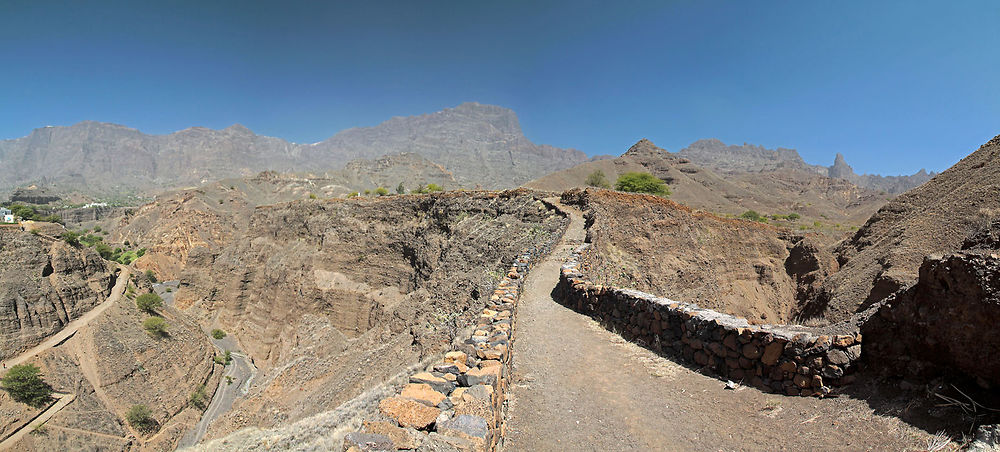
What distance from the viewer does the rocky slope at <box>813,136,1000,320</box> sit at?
40.3 ft

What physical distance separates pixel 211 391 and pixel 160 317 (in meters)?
7.92

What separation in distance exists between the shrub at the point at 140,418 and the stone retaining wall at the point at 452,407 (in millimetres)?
27073

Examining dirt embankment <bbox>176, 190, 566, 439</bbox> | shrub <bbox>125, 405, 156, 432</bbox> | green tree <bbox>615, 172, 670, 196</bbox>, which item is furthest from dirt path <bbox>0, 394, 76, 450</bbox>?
green tree <bbox>615, 172, 670, 196</bbox>

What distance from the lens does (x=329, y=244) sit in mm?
30562

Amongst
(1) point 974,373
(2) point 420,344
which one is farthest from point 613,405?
(2) point 420,344

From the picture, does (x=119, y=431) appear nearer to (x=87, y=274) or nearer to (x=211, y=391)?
(x=211, y=391)

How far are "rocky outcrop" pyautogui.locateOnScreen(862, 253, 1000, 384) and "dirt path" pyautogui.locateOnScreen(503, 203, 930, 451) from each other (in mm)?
744

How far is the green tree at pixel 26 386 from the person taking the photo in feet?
63.8

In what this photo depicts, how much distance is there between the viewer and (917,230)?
13805mm

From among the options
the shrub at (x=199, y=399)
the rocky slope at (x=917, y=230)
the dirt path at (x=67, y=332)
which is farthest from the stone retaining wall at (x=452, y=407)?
the dirt path at (x=67, y=332)

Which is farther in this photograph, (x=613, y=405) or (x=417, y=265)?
(x=417, y=265)

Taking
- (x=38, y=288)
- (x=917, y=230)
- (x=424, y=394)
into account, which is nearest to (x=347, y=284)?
(x=38, y=288)

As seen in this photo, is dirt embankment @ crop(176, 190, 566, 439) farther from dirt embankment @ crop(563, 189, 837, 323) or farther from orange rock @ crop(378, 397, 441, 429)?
orange rock @ crop(378, 397, 441, 429)

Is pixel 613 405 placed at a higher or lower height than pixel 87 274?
higher
